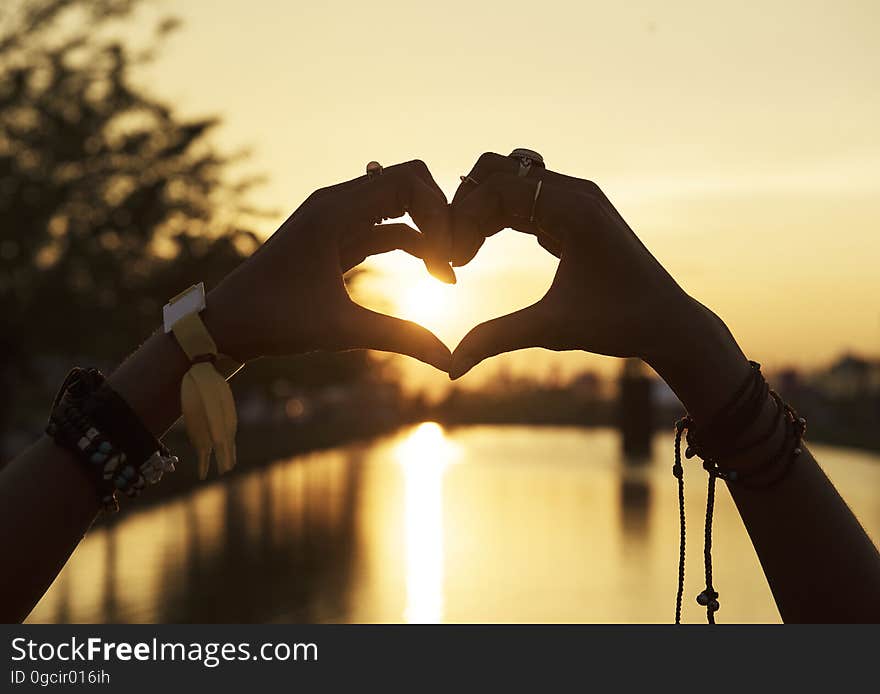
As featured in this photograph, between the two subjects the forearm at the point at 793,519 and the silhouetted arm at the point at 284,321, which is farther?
the forearm at the point at 793,519

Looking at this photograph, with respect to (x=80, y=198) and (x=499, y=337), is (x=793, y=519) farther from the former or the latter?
(x=80, y=198)

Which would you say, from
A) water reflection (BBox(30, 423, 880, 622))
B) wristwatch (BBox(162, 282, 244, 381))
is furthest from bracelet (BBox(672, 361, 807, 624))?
water reflection (BBox(30, 423, 880, 622))

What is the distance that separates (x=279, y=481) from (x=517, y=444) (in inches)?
1068

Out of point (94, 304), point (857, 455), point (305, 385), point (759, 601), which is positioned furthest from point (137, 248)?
point (857, 455)

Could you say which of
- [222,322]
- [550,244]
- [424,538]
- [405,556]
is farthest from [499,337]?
[424,538]

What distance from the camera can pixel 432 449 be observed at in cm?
4862

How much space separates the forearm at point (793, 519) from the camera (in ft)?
4.31

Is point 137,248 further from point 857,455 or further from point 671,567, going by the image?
point 857,455

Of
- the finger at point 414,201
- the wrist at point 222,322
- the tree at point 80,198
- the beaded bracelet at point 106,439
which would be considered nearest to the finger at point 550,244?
the finger at point 414,201

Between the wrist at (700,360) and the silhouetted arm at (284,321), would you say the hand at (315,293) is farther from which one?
the wrist at (700,360)

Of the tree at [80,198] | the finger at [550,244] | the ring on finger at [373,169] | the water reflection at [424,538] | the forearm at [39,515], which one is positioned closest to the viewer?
the forearm at [39,515]

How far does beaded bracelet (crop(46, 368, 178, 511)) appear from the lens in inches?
45.9

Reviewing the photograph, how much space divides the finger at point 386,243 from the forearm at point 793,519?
14.3 inches

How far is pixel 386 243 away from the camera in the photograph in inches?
56.9
